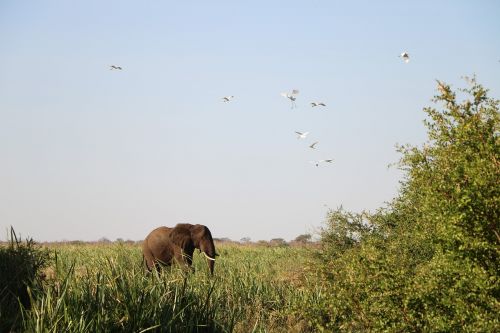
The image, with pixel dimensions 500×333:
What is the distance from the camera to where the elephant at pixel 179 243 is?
76.0 feet

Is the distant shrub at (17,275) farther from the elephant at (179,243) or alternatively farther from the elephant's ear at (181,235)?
the elephant's ear at (181,235)

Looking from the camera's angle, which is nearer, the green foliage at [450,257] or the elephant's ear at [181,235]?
the green foliage at [450,257]

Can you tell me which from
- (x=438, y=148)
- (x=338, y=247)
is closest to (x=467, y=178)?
(x=438, y=148)

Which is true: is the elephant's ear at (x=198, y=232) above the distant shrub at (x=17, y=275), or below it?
above

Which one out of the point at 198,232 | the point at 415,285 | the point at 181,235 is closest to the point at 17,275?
the point at 415,285

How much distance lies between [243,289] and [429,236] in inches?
236

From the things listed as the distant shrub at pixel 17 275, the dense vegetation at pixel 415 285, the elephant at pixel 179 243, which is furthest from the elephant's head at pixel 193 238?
the dense vegetation at pixel 415 285

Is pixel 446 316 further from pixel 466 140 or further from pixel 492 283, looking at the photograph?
pixel 466 140

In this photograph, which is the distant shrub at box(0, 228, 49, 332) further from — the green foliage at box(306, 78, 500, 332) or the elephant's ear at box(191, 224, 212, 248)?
the elephant's ear at box(191, 224, 212, 248)

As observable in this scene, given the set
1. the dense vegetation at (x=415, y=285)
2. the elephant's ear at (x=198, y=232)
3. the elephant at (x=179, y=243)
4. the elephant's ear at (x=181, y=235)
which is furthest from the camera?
the elephant's ear at (x=181, y=235)

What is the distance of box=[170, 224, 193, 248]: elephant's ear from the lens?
23.9 metres

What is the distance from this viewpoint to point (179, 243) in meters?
23.9

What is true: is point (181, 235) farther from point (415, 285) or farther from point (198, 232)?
point (415, 285)

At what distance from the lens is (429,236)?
963 centimetres
